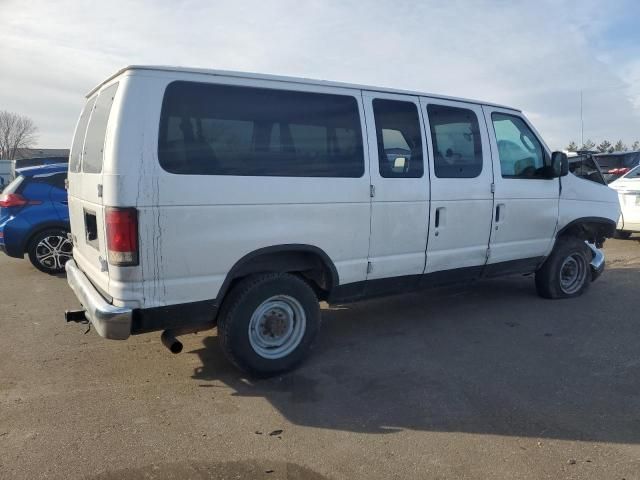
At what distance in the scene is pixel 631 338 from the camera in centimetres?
509

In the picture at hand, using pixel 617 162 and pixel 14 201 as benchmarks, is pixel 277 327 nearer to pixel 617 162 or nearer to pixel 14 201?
pixel 14 201

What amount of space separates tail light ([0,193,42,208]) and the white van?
3.57 meters

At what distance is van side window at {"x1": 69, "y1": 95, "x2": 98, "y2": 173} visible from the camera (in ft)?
15.1

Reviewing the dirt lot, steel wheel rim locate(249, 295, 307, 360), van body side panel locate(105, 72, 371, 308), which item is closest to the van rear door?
van body side panel locate(105, 72, 371, 308)

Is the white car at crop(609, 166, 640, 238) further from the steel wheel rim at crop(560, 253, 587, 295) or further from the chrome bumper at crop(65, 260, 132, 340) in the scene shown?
the chrome bumper at crop(65, 260, 132, 340)

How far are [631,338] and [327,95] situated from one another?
12.1 feet

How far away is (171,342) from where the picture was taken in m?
3.92

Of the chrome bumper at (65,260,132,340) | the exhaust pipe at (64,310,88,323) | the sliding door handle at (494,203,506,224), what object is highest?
the sliding door handle at (494,203,506,224)

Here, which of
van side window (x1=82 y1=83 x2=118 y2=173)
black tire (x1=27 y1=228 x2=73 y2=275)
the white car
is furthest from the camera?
the white car

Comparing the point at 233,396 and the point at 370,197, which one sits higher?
the point at 370,197

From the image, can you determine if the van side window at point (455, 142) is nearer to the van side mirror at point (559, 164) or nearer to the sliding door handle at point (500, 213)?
the sliding door handle at point (500, 213)

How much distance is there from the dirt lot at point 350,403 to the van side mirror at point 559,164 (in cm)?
156

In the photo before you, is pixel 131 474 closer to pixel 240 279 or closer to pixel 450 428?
pixel 240 279

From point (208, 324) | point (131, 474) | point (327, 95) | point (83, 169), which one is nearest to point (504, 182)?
point (327, 95)
